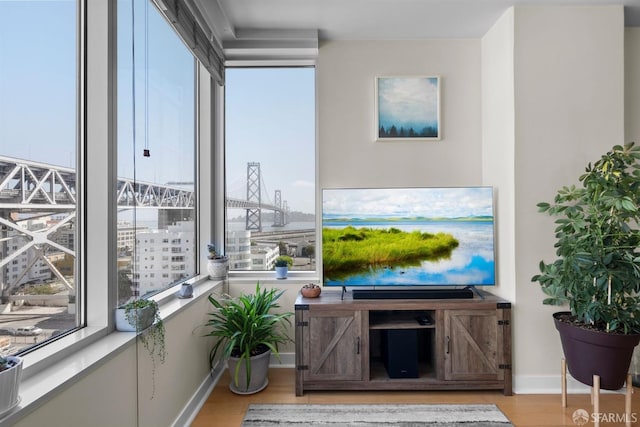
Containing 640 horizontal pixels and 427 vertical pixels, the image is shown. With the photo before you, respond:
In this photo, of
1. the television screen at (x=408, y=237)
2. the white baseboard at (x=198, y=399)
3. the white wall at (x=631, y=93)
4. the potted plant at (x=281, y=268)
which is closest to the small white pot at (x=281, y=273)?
the potted plant at (x=281, y=268)

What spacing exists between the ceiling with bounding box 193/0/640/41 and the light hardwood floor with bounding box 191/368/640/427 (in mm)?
2617

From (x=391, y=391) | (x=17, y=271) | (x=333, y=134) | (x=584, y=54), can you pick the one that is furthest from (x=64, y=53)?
(x=584, y=54)

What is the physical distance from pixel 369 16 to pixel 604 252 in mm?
2201

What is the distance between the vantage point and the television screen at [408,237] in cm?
271

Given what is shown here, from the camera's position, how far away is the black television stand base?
104 inches

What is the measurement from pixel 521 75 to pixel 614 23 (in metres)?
0.76

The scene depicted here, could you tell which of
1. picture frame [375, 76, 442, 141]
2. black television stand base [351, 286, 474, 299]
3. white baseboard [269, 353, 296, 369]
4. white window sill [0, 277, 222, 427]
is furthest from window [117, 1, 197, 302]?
picture frame [375, 76, 442, 141]

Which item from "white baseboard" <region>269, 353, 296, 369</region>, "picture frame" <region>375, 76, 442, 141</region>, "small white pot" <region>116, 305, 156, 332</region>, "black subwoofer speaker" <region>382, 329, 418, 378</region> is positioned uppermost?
"picture frame" <region>375, 76, 442, 141</region>

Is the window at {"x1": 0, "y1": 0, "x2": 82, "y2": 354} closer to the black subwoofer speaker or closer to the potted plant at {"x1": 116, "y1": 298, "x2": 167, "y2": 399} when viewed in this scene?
the potted plant at {"x1": 116, "y1": 298, "x2": 167, "y2": 399}

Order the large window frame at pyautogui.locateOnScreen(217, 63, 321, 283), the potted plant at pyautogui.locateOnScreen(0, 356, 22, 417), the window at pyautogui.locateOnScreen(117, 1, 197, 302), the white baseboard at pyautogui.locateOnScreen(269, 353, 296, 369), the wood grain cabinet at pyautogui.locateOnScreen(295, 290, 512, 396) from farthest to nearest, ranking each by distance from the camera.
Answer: the large window frame at pyautogui.locateOnScreen(217, 63, 321, 283)
the white baseboard at pyautogui.locateOnScreen(269, 353, 296, 369)
the wood grain cabinet at pyautogui.locateOnScreen(295, 290, 512, 396)
the window at pyautogui.locateOnScreen(117, 1, 197, 302)
the potted plant at pyautogui.locateOnScreen(0, 356, 22, 417)

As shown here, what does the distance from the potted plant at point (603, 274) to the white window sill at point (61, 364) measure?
244 centimetres

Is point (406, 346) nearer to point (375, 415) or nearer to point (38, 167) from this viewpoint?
point (375, 415)

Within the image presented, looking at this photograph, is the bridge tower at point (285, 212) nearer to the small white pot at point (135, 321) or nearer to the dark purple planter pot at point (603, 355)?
the small white pot at point (135, 321)

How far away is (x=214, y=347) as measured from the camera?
274cm
